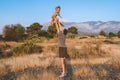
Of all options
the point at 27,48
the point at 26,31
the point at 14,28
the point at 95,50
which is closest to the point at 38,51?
the point at 27,48

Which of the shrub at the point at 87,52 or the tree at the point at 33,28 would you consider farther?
the tree at the point at 33,28

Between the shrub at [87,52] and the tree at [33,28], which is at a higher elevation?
the tree at [33,28]

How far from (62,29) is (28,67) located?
3.11 meters

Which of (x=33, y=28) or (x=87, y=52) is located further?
(x=33, y=28)

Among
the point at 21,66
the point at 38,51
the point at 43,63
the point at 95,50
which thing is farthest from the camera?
the point at 38,51

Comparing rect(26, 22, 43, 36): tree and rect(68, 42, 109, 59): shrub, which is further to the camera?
rect(26, 22, 43, 36): tree

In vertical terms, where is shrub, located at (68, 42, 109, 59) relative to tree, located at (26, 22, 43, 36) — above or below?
below

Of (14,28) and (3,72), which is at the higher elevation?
(14,28)

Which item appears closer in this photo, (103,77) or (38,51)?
(103,77)

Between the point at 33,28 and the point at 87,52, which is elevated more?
the point at 33,28

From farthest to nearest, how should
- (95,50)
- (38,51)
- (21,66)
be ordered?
(38,51) < (95,50) < (21,66)

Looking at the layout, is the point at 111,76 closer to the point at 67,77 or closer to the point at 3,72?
the point at 67,77

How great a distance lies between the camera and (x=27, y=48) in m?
18.4

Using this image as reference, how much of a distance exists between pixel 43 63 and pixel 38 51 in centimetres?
686
